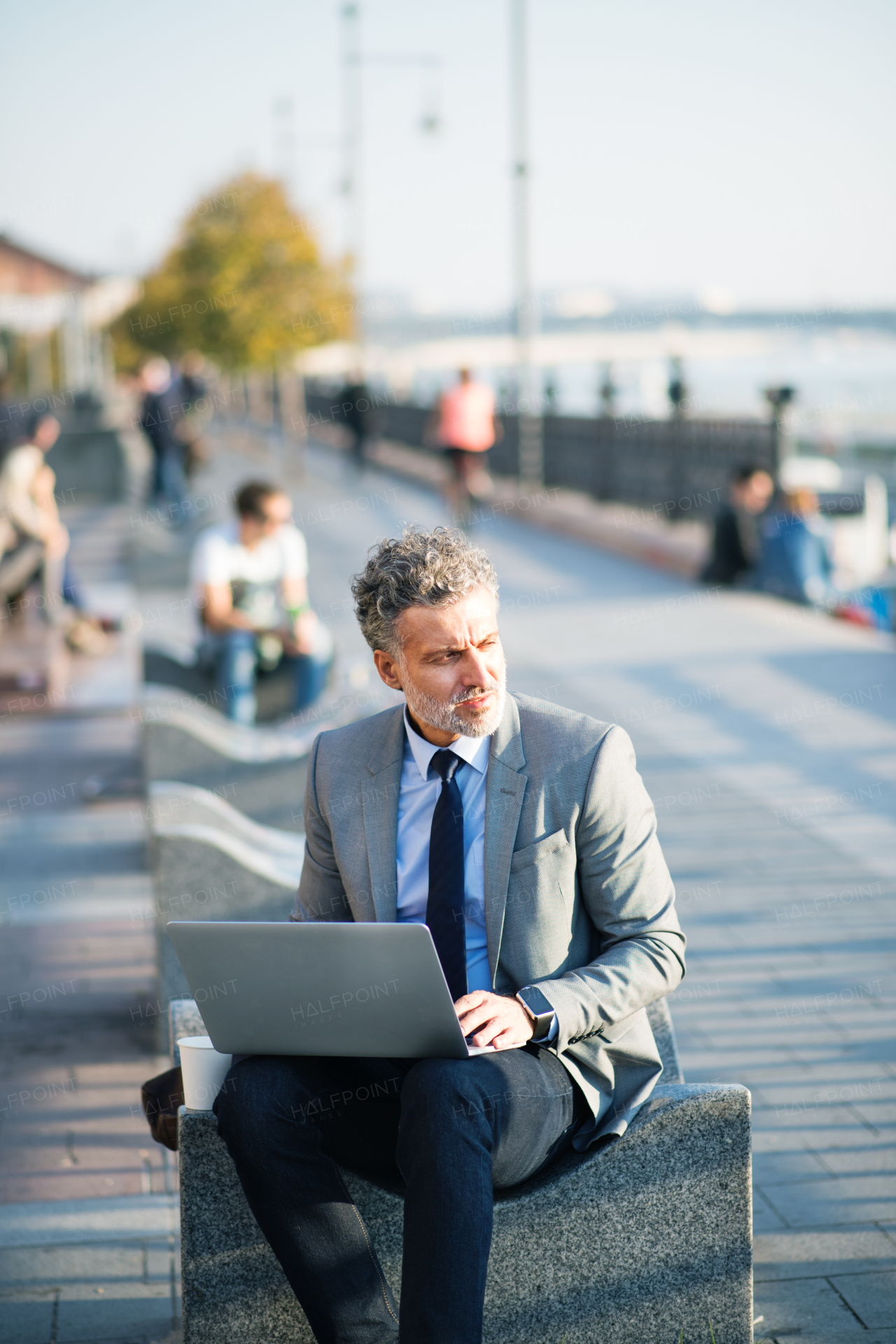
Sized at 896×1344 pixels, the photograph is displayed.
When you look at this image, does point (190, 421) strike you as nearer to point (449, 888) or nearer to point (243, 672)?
point (243, 672)

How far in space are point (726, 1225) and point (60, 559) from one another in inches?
360

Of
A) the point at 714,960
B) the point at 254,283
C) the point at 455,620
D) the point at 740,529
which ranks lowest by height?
the point at 714,960

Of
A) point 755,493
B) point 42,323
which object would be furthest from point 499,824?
point 42,323

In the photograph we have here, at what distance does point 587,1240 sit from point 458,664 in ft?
3.31

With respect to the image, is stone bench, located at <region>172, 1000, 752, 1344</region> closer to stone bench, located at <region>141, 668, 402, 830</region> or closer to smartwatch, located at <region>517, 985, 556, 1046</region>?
smartwatch, located at <region>517, 985, 556, 1046</region>

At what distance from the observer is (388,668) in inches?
113

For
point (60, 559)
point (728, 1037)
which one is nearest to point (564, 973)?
point (728, 1037)

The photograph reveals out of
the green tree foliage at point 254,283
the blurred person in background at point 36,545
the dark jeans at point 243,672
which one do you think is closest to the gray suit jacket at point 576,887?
the dark jeans at point 243,672

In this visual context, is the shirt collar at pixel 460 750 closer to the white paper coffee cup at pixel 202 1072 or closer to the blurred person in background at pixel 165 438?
the white paper coffee cup at pixel 202 1072

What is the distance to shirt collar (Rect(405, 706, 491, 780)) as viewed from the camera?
2736 millimetres

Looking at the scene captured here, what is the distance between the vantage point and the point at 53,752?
26.7ft

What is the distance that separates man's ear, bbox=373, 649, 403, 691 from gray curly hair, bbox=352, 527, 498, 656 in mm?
20

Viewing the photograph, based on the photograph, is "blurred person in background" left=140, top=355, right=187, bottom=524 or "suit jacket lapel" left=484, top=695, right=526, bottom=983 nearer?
"suit jacket lapel" left=484, top=695, right=526, bottom=983

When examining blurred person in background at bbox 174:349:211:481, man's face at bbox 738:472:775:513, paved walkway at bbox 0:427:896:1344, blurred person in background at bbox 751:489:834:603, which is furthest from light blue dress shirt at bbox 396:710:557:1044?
blurred person in background at bbox 174:349:211:481
